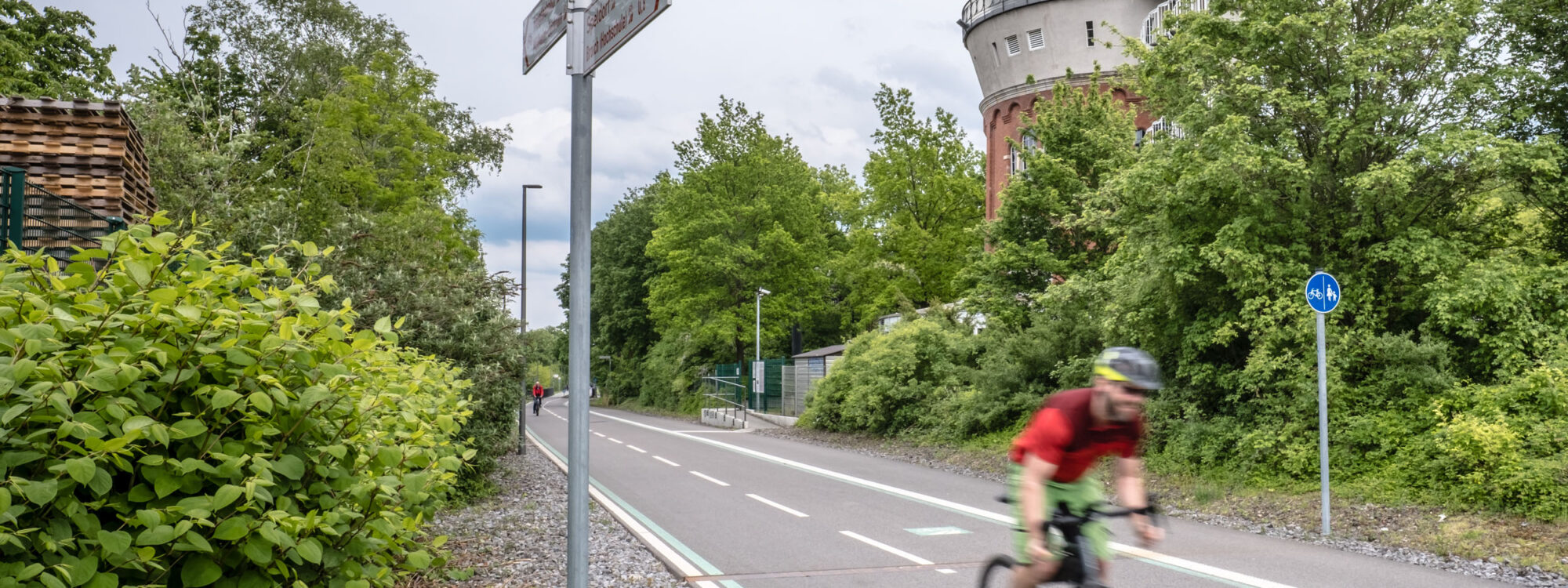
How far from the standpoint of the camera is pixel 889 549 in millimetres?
9969

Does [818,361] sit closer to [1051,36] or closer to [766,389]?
[766,389]

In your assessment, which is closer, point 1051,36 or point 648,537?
point 648,537

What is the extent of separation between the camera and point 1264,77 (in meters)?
14.3

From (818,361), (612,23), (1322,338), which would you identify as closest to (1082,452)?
(612,23)

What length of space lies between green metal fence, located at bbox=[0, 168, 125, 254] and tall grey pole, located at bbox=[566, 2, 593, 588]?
365 cm

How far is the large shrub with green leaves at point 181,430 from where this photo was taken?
281cm

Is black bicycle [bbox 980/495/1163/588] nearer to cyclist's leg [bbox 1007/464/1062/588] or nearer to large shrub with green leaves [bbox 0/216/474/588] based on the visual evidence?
cyclist's leg [bbox 1007/464/1062/588]

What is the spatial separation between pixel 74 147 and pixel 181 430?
9.07 m

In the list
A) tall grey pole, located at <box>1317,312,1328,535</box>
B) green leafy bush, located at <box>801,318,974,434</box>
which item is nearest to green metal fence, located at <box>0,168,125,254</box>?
tall grey pole, located at <box>1317,312,1328,535</box>

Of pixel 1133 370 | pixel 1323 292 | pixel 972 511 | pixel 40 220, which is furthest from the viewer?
pixel 972 511

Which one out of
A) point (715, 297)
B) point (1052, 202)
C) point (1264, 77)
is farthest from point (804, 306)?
point (1264, 77)

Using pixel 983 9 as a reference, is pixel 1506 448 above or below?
below

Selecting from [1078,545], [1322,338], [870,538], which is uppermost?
[1322,338]

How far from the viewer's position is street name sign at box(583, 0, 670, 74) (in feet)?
10.7
